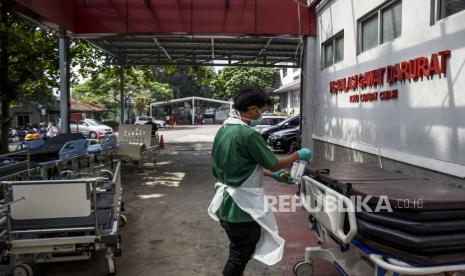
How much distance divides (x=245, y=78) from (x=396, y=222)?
4332cm

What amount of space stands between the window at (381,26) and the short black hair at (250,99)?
330cm

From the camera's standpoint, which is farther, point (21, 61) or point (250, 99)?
point (21, 61)

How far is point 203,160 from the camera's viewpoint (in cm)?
1313

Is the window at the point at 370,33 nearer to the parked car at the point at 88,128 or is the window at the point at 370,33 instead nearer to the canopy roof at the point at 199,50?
the canopy roof at the point at 199,50

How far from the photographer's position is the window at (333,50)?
26.0 ft

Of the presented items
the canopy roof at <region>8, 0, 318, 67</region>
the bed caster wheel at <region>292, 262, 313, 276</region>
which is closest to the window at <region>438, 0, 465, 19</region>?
the bed caster wheel at <region>292, 262, 313, 276</region>

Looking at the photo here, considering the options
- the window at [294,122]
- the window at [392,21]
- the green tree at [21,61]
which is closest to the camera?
the window at [392,21]

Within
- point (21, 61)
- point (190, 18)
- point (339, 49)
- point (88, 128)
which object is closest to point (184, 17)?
point (190, 18)

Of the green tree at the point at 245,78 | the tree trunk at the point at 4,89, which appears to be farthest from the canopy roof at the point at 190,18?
the green tree at the point at 245,78

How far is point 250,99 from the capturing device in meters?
3.03

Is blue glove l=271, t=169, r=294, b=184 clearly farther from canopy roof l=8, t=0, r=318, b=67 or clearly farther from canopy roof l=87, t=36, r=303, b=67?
canopy roof l=87, t=36, r=303, b=67

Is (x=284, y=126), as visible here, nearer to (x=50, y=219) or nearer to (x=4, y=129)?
(x=4, y=129)

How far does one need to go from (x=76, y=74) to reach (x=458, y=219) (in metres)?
16.4

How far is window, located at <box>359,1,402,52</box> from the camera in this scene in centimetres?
546
